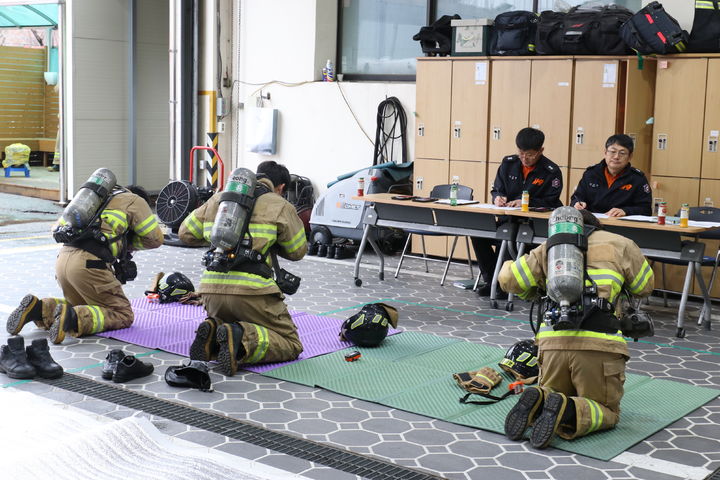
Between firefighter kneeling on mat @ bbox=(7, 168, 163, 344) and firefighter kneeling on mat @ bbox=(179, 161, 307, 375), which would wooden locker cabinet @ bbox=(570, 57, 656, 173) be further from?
firefighter kneeling on mat @ bbox=(7, 168, 163, 344)

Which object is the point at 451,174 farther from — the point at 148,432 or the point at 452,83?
the point at 148,432

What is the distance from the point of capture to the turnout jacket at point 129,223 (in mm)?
6602

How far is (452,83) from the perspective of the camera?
10.1 m

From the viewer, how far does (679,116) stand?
8.62 meters

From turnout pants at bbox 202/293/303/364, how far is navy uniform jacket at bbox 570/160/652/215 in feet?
10.7

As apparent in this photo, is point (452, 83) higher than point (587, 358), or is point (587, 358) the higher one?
point (452, 83)

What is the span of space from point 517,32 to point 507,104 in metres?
0.74

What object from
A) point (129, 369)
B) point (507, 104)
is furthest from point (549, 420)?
point (507, 104)

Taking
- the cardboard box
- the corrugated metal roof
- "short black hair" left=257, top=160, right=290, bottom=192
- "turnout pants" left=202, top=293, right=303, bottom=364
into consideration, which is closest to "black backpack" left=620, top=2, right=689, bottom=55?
the cardboard box

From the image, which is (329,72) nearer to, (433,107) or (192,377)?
(433,107)

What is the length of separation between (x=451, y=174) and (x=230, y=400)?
214 inches

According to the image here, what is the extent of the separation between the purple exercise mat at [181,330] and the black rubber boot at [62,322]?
305mm

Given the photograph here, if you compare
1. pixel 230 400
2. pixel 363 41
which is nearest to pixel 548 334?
pixel 230 400

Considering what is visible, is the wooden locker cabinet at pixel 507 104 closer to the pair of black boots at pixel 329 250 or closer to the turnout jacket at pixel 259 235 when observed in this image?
the pair of black boots at pixel 329 250
